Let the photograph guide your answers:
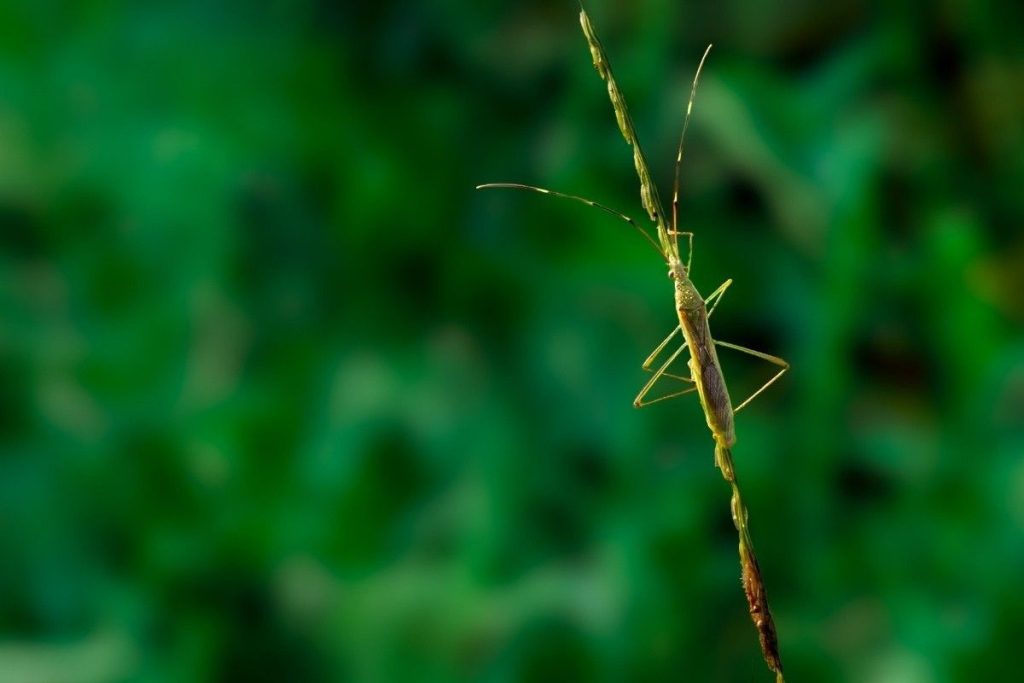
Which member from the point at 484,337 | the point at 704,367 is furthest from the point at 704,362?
the point at 484,337

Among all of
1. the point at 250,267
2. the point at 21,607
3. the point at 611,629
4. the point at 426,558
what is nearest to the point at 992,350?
the point at 611,629

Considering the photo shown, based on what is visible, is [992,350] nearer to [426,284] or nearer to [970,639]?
[970,639]

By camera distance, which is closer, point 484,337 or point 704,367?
point 704,367

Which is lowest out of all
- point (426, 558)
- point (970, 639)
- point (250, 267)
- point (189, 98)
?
point (970, 639)

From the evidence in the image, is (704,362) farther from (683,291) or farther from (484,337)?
(484,337)

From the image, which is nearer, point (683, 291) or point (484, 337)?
point (683, 291)

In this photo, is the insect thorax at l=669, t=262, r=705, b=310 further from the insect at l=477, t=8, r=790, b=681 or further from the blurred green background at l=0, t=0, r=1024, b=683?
the blurred green background at l=0, t=0, r=1024, b=683

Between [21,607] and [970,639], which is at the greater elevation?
[21,607]

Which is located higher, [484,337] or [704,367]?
[484,337]

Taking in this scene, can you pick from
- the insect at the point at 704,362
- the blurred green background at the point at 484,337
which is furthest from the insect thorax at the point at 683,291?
the blurred green background at the point at 484,337
